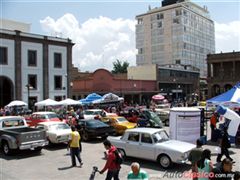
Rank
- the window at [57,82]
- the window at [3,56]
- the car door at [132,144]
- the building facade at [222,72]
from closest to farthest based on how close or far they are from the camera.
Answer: the car door at [132,144], the window at [3,56], the window at [57,82], the building facade at [222,72]

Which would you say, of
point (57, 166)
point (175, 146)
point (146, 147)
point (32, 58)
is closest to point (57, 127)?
point (57, 166)

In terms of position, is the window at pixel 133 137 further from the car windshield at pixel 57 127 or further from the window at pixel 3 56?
the window at pixel 3 56

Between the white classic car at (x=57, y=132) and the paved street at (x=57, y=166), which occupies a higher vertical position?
the white classic car at (x=57, y=132)

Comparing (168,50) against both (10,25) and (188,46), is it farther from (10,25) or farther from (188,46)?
(10,25)

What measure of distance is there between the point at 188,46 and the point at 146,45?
49.4ft

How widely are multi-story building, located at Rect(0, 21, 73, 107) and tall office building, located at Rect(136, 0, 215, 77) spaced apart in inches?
2373

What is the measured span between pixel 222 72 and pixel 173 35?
37978 millimetres

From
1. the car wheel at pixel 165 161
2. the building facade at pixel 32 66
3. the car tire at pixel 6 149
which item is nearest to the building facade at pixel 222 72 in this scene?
the building facade at pixel 32 66

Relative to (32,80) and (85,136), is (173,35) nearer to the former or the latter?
(32,80)

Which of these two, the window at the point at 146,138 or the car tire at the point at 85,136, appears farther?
the car tire at the point at 85,136

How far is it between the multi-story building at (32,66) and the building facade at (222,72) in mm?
35479

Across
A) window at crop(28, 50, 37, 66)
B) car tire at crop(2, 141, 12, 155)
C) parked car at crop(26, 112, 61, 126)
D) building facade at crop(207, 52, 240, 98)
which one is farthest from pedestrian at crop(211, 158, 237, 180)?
building facade at crop(207, 52, 240, 98)

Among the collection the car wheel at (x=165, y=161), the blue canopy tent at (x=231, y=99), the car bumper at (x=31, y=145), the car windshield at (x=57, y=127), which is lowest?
the car wheel at (x=165, y=161)

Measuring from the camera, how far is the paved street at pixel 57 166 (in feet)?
37.1
